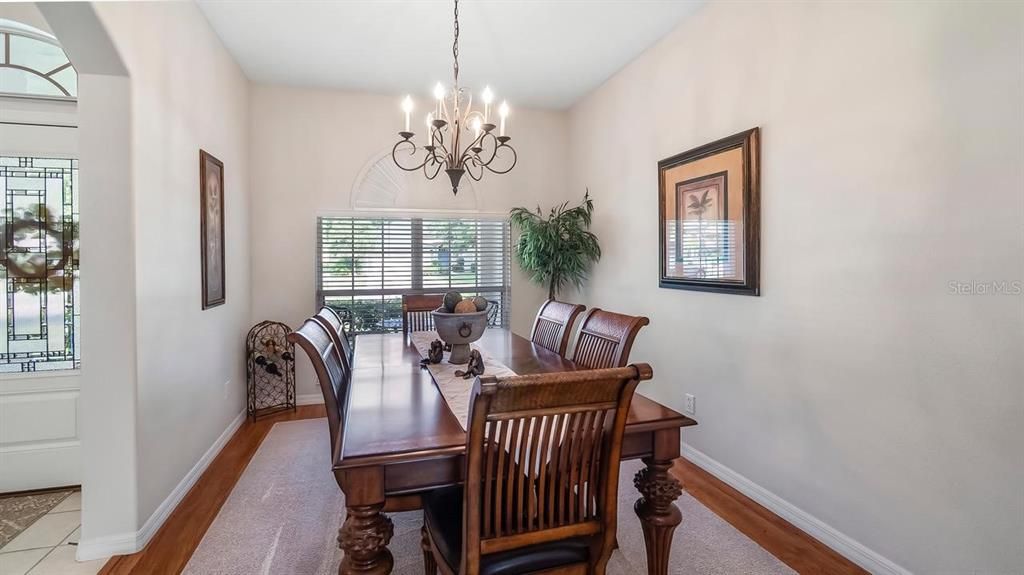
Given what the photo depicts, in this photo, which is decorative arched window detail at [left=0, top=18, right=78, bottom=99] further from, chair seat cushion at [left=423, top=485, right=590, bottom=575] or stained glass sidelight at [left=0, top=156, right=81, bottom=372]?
chair seat cushion at [left=423, top=485, right=590, bottom=575]

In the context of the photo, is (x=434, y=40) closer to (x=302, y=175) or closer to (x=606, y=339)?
(x=302, y=175)

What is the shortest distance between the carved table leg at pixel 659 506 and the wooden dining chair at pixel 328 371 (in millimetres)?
1004

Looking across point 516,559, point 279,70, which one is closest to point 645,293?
point 516,559

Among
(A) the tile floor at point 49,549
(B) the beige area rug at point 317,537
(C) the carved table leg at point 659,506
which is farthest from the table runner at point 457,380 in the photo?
(A) the tile floor at point 49,549

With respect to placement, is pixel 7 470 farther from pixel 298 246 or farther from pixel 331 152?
pixel 331 152

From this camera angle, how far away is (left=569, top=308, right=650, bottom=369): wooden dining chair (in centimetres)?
197

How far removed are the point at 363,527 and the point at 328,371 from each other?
1.71ft

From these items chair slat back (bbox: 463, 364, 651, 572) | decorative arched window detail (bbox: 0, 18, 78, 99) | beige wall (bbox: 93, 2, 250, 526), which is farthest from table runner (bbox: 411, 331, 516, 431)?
decorative arched window detail (bbox: 0, 18, 78, 99)

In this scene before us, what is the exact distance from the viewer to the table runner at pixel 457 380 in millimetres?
1553

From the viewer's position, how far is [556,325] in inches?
104

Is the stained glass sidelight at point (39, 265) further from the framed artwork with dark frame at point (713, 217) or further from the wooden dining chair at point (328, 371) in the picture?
the framed artwork with dark frame at point (713, 217)

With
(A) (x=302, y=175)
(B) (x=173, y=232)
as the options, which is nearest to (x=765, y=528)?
(B) (x=173, y=232)

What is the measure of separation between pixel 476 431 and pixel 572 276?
337 cm

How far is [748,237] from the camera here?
249 centimetres
